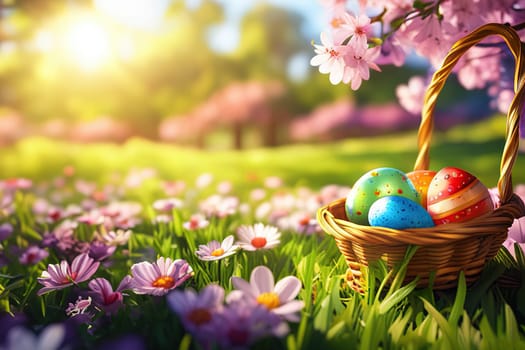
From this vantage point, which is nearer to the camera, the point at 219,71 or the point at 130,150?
the point at 130,150

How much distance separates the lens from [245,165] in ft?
16.0

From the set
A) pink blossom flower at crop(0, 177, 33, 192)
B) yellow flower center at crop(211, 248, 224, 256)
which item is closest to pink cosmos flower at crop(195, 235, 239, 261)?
yellow flower center at crop(211, 248, 224, 256)

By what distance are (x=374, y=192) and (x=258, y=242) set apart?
1.27ft

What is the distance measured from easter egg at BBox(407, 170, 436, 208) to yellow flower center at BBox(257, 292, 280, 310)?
0.77 metres

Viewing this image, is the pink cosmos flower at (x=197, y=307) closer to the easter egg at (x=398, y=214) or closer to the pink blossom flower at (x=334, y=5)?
the easter egg at (x=398, y=214)

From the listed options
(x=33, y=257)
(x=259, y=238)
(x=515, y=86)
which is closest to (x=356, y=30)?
(x=515, y=86)

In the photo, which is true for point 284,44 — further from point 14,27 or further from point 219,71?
point 14,27

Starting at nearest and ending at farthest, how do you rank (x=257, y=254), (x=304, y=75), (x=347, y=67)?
1. (x=347, y=67)
2. (x=257, y=254)
3. (x=304, y=75)

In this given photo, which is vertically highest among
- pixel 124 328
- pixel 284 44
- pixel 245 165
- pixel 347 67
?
pixel 284 44

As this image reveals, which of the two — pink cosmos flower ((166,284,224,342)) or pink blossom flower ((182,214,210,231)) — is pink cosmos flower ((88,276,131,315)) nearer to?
pink cosmos flower ((166,284,224,342))

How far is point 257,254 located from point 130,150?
3.86 meters

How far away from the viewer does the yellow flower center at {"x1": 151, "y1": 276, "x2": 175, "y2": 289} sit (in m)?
1.10

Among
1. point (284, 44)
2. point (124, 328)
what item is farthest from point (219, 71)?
point (124, 328)

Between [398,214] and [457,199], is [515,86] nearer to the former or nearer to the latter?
[457,199]
